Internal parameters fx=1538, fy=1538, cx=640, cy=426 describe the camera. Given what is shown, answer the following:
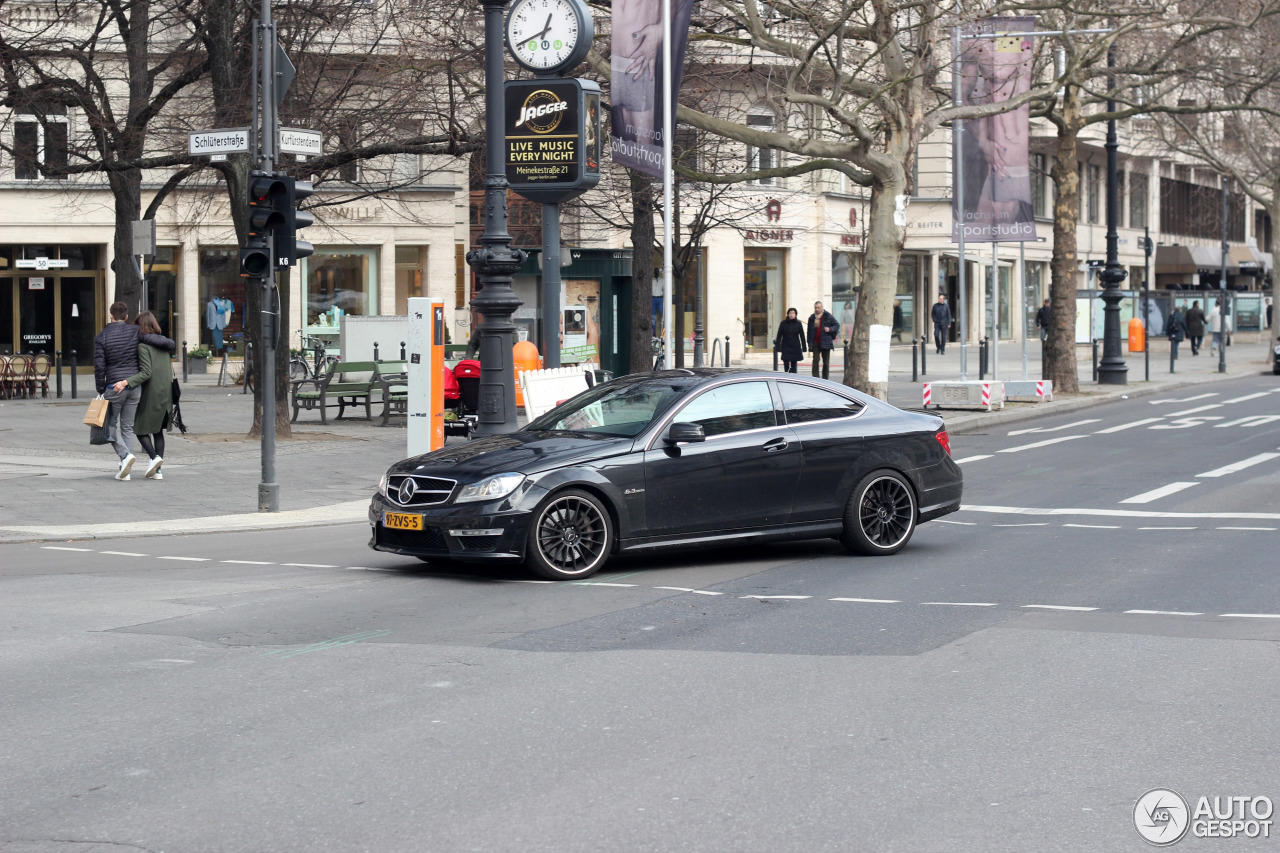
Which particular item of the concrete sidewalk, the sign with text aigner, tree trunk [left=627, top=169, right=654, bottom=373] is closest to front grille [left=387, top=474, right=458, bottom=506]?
the concrete sidewalk

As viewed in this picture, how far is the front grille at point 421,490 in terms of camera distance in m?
10.3

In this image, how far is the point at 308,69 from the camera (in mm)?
22766

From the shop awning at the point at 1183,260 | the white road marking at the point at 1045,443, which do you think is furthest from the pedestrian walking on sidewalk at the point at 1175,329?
the white road marking at the point at 1045,443

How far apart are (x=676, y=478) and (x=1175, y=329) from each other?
38.2 m

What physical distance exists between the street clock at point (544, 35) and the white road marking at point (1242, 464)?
8.49m

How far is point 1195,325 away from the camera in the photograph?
5250 centimetres

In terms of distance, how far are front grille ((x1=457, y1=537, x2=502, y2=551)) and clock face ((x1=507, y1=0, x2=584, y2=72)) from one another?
822cm

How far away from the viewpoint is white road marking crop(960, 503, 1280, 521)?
44.7 ft

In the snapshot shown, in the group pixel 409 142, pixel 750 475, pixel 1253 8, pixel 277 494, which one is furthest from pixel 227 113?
pixel 1253 8

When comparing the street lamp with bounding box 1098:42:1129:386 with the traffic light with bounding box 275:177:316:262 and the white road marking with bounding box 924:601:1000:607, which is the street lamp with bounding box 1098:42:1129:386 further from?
the white road marking with bounding box 924:601:1000:607

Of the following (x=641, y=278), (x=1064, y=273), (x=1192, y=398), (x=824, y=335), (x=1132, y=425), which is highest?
(x=1064, y=273)

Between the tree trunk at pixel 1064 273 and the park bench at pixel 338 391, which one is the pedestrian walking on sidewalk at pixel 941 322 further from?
the park bench at pixel 338 391

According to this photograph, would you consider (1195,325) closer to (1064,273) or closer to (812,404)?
(1064,273)

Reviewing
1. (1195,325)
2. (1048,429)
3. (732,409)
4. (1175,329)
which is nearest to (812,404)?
(732,409)
